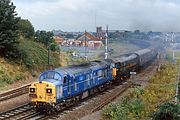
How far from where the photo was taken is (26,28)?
62875 mm

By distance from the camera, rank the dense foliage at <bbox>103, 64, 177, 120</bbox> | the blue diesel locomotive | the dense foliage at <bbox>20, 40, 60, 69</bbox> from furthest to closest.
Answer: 1. the dense foliage at <bbox>20, 40, 60, 69</bbox>
2. the blue diesel locomotive
3. the dense foliage at <bbox>103, 64, 177, 120</bbox>

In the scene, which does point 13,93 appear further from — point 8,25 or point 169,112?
point 169,112

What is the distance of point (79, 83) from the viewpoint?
33000 millimetres

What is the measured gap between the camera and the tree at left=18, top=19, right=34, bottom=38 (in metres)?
61.5

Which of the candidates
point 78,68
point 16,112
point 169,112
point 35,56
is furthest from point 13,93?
point 169,112

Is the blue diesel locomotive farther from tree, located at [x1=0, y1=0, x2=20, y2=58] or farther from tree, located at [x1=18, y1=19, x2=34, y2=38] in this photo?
tree, located at [x1=18, y1=19, x2=34, y2=38]

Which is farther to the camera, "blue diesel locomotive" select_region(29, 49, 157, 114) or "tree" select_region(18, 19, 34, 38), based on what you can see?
"tree" select_region(18, 19, 34, 38)

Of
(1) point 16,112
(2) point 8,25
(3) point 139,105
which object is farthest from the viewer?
(2) point 8,25

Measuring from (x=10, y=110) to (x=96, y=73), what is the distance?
11.5 m

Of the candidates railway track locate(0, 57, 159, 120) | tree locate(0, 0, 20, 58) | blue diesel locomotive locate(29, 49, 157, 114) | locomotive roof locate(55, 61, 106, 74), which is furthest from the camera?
tree locate(0, 0, 20, 58)

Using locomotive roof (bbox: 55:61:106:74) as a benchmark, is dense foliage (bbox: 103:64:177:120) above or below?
below

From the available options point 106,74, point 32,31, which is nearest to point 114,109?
point 106,74

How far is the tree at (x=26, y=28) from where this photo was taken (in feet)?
202

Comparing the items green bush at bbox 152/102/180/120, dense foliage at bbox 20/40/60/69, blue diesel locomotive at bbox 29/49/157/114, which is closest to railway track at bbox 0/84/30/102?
blue diesel locomotive at bbox 29/49/157/114
